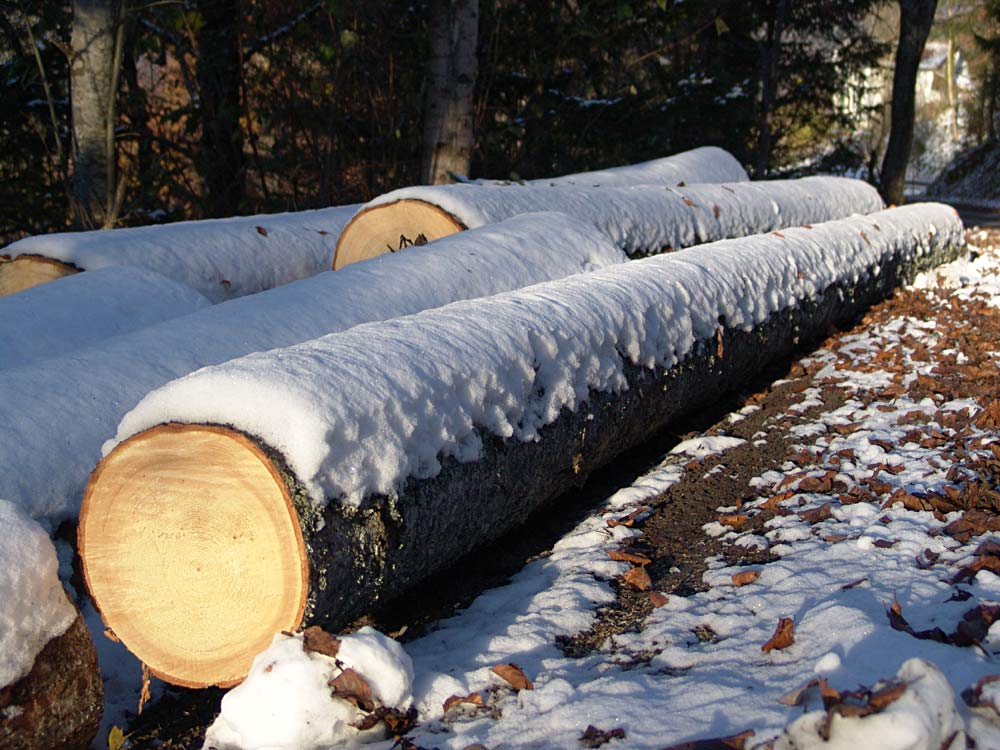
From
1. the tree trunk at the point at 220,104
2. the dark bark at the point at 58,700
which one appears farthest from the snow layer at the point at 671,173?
the dark bark at the point at 58,700

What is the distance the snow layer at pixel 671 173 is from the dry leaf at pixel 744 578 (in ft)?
13.2

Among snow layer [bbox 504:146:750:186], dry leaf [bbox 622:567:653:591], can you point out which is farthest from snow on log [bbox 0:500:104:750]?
snow layer [bbox 504:146:750:186]

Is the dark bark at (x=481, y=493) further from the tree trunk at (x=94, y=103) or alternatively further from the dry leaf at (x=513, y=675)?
the tree trunk at (x=94, y=103)

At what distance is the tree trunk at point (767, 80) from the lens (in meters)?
13.4

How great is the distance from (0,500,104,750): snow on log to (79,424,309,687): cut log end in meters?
0.17

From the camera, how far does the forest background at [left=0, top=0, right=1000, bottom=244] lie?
7.77 metres

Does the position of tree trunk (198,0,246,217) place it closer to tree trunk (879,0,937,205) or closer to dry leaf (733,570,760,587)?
dry leaf (733,570,760,587)

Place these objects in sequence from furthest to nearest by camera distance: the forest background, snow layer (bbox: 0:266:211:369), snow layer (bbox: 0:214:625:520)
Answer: the forest background < snow layer (bbox: 0:266:211:369) < snow layer (bbox: 0:214:625:520)

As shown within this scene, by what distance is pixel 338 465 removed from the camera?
2.20m

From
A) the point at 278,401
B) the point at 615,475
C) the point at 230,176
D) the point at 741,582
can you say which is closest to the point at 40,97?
the point at 230,176

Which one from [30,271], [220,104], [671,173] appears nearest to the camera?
[30,271]

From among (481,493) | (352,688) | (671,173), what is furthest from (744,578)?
Result: (671,173)

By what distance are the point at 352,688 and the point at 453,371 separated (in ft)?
3.35

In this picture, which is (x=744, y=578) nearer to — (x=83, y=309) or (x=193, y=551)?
(x=193, y=551)
